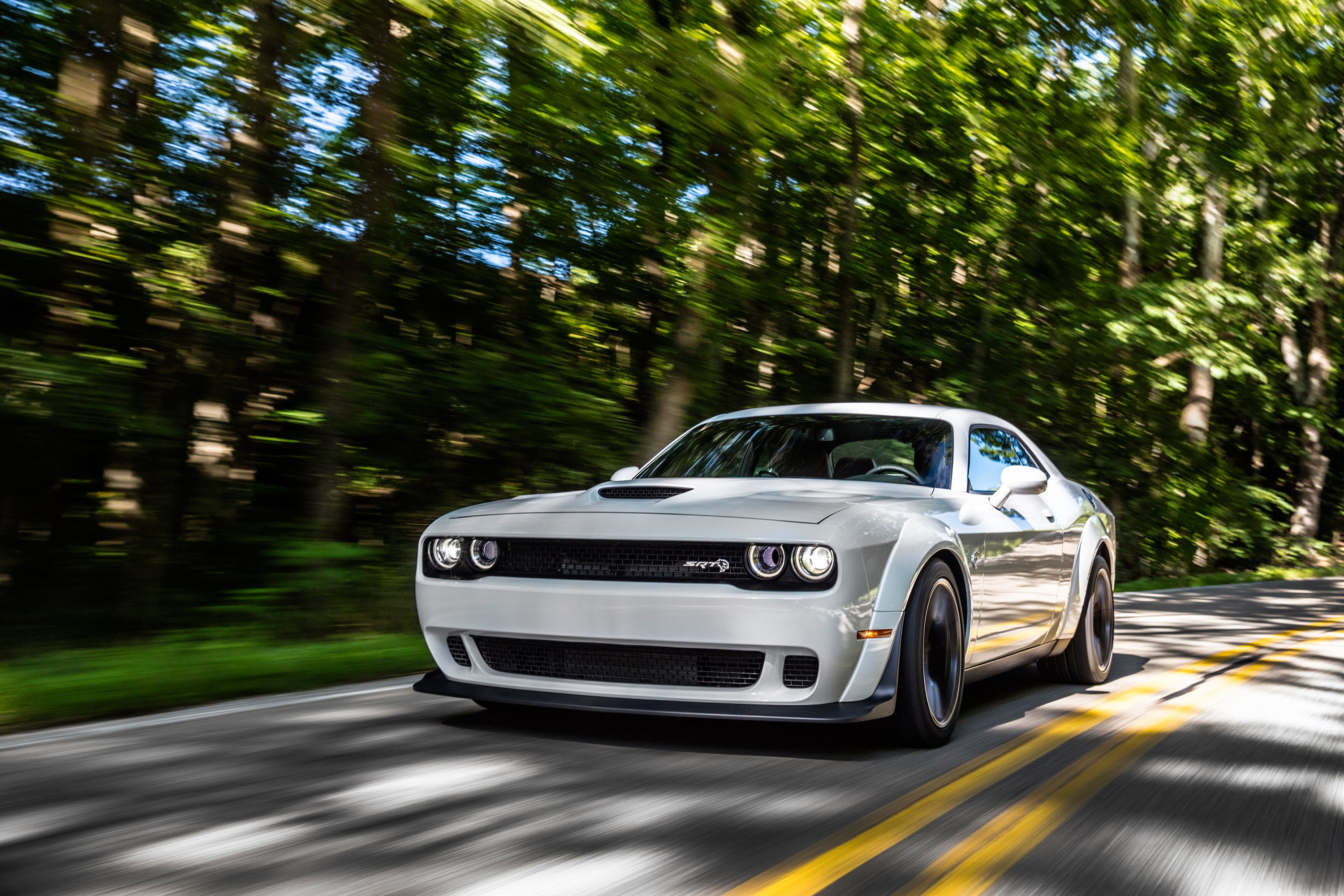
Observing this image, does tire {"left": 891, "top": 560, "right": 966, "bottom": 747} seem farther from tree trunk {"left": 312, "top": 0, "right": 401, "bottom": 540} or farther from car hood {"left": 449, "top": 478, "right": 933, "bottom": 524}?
tree trunk {"left": 312, "top": 0, "right": 401, "bottom": 540}

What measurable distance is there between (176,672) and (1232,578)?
18.9 meters

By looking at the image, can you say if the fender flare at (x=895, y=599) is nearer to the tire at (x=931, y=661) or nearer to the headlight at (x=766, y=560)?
the tire at (x=931, y=661)

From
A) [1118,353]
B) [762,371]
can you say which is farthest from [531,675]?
[1118,353]

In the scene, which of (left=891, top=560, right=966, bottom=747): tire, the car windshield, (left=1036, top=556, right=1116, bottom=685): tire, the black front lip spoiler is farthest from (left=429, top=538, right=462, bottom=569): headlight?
(left=1036, top=556, right=1116, bottom=685): tire

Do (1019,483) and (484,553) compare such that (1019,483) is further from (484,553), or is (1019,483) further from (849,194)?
(849,194)

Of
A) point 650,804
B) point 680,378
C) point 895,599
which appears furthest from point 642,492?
point 680,378

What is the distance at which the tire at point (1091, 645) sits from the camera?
270 inches

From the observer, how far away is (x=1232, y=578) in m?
20.5

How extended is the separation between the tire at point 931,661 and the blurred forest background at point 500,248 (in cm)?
440

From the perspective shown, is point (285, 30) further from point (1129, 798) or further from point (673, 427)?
point (1129, 798)

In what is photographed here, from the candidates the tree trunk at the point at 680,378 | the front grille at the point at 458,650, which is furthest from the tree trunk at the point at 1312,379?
the front grille at the point at 458,650

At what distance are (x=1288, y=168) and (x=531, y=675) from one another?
74.1 ft

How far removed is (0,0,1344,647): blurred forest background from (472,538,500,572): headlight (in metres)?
3.21

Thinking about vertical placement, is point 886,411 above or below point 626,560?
above
